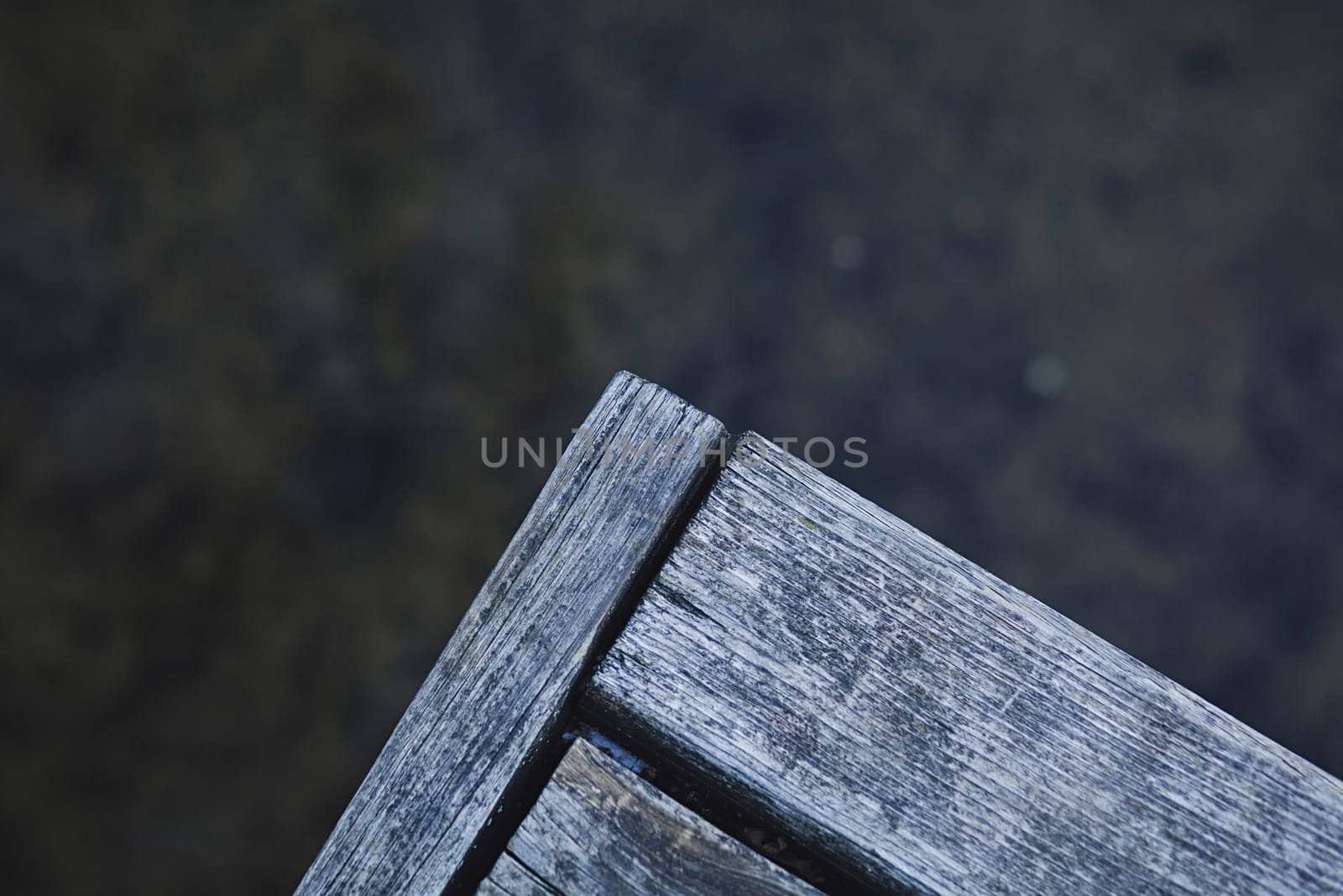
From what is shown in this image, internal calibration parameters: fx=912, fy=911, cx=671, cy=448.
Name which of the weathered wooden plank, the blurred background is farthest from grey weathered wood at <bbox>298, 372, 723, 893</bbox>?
the blurred background

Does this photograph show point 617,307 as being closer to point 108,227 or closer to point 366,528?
point 366,528

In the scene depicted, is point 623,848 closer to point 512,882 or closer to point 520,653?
point 512,882

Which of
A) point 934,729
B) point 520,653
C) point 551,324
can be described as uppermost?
point 551,324

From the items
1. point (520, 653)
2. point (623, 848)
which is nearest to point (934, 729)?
point (623, 848)

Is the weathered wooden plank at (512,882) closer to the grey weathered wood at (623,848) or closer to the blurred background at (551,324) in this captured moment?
the grey weathered wood at (623,848)

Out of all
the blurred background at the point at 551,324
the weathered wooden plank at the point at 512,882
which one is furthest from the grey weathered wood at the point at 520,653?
the blurred background at the point at 551,324
